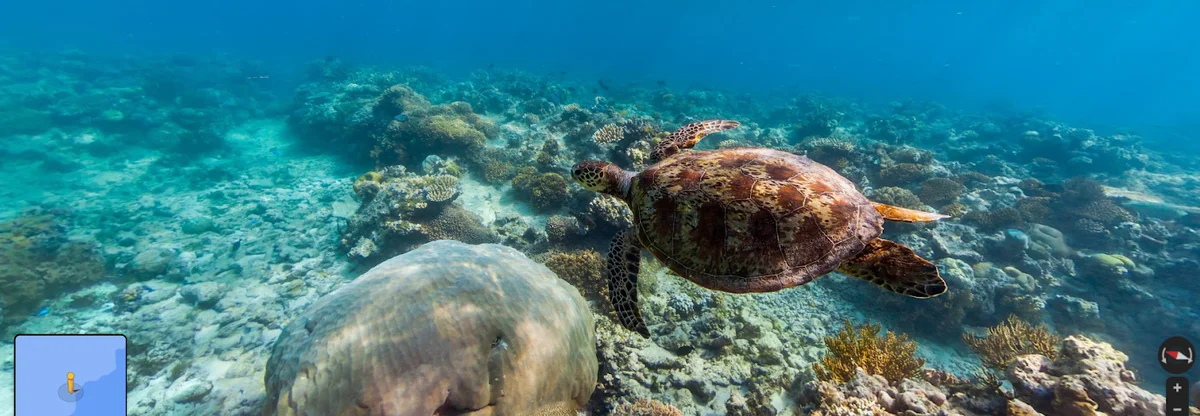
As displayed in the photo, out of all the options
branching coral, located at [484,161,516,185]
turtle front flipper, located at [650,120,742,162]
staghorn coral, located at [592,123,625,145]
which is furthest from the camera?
branching coral, located at [484,161,516,185]

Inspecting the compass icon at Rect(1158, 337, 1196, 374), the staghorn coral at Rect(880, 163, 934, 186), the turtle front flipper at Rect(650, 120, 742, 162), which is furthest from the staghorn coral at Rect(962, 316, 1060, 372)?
the staghorn coral at Rect(880, 163, 934, 186)

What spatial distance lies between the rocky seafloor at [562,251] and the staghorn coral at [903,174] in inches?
2.7

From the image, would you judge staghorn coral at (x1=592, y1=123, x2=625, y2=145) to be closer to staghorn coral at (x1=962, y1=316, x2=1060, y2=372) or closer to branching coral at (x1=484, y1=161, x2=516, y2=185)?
branching coral at (x1=484, y1=161, x2=516, y2=185)

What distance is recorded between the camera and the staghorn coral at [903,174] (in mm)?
9906

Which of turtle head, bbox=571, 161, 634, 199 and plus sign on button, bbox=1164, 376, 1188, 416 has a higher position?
turtle head, bbox=571, 161, 634, 199

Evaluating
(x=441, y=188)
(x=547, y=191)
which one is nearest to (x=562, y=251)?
(x=547, y=191)

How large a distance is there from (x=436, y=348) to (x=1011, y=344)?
Result: 6579 millimetres

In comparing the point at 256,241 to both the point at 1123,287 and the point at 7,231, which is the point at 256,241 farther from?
the point at 1123,287

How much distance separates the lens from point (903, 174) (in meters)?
9.91

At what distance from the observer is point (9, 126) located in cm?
1359

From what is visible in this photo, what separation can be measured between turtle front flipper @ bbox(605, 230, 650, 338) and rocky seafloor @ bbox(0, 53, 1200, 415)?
3.01 feet

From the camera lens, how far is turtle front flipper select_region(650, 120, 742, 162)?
14.8ft

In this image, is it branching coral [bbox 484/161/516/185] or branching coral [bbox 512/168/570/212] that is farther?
branching coral [bbox 484/161/516/185]

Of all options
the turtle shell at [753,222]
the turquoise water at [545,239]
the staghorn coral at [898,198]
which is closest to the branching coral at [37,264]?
the turquoise water at [545,239]
